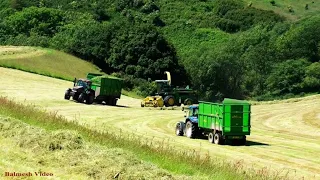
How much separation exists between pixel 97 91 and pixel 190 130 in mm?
19704

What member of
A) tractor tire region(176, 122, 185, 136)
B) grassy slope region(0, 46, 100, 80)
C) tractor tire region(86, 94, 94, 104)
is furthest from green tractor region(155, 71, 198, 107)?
grassy slope region(0, 46, 100, 80)

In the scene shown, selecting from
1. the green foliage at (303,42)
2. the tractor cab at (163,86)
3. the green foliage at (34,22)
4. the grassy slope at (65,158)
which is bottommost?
the grassy slope at (65,158)

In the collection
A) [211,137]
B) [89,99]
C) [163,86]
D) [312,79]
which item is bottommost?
[211,137]

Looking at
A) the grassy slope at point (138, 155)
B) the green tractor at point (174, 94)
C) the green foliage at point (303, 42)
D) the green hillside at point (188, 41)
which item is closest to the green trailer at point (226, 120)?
the grassy slope at point (138, 155)

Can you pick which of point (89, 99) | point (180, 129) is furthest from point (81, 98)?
point (180, 129)

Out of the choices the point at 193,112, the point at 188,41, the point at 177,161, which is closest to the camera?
the point at 177,161

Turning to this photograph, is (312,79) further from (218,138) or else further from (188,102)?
(218,138)

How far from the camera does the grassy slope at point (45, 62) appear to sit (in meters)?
70.8

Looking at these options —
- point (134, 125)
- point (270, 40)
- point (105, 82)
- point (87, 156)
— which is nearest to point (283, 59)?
point (270, 40)

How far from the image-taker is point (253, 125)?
37.6 meters

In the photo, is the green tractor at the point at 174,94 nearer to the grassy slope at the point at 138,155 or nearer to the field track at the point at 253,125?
the field track at the point at 253,125

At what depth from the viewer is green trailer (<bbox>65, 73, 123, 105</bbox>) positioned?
46875 mm

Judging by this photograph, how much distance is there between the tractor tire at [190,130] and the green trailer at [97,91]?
1892 cm

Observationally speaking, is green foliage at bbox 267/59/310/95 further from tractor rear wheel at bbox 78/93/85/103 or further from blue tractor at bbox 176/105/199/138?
blue tractor at bbox 176/105/199/138
